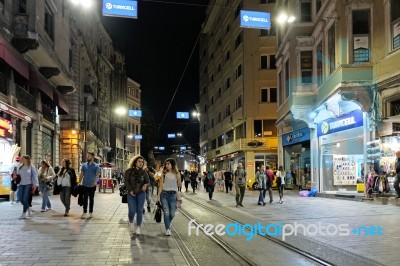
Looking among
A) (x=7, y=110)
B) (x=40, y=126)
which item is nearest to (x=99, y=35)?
(x=40, y=126)

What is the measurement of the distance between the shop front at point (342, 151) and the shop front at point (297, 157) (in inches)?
107

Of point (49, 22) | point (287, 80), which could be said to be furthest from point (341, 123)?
point (49, 22)

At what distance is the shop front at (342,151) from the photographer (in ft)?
71.1

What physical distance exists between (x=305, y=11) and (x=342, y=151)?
794 centimetres

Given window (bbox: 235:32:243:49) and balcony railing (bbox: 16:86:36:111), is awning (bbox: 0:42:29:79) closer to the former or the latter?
balcony railing (bbox: 16:86:36:111)

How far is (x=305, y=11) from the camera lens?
26.5 meters

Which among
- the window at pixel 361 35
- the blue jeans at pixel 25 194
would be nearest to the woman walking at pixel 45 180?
the blue jeans at pixel 25 194

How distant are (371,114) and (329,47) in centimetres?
481

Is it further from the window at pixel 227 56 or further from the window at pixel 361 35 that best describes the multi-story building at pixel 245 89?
the window at pixel 361 35

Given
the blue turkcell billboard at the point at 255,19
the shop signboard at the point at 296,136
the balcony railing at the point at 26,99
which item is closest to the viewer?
the blue turkcell billboard at the point at 255,19

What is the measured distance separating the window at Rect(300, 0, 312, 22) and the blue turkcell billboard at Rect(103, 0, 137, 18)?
13.3 m

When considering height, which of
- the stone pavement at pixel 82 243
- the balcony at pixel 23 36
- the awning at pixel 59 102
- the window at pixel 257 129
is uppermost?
the balcony at pixel 23 36

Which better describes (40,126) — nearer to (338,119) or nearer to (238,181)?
(238,181)
